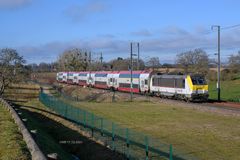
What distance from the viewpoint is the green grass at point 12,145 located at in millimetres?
13578

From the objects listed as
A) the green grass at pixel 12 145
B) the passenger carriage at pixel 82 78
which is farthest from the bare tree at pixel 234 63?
the green grass at pixel 12 145

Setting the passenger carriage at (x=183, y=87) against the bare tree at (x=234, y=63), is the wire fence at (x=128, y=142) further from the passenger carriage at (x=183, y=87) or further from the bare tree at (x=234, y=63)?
the bare tree at (x=234, y=63)

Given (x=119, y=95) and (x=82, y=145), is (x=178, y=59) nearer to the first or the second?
(x=119, y=95)

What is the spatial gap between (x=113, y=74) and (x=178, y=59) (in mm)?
58583

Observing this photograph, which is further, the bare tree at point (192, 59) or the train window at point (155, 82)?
the bare tree at point (192, 59)

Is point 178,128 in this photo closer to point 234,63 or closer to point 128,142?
point 128,142

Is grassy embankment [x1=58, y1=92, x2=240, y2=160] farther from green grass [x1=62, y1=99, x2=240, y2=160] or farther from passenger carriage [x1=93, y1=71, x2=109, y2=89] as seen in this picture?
passenger carriage [x1=93, y1=71, x2=109, y2=89]

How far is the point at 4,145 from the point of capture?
15938mm

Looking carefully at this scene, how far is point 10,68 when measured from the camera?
86.0 metres

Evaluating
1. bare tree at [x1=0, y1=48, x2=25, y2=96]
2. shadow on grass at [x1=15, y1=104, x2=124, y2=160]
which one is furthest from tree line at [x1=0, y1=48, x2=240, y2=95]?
shadow on grass at [x1=15, y1=104, x2=124, y2=160]

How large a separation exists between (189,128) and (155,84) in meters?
30.8

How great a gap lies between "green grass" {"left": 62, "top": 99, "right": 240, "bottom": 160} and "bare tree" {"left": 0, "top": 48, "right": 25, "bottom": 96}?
3790 cm

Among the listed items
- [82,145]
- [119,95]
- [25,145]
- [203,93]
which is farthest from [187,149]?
[119,95]

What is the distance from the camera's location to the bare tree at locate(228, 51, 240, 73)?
4487 inches
